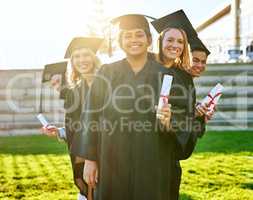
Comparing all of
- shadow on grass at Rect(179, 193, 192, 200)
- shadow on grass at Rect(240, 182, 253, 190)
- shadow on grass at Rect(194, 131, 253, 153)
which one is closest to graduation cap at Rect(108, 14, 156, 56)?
shadow on grass at Rect(179, 193, 192, 200)

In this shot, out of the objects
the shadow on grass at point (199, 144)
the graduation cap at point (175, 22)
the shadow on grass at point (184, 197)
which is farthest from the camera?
the shadow on grass at point (199, 144)

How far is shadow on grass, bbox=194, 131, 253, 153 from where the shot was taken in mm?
11293

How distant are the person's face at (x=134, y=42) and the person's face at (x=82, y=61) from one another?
1257mm

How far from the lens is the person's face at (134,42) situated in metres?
3.73

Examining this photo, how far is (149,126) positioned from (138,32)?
2.27 ft

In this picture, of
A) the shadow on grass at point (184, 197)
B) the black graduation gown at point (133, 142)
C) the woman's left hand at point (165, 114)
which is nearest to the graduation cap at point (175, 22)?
the black graduation gown at point (133, 142)

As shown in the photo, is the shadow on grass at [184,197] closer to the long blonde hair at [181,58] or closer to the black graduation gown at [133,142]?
the long blonde hair at [181,58]

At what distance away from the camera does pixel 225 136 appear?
1391 cm

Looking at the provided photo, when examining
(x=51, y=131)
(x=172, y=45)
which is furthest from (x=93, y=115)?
(x=51, y=131)

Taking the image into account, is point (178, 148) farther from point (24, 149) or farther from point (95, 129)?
point (24, 149)

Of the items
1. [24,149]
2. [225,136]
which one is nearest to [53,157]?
[24,149]

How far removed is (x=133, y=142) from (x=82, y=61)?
1.68m

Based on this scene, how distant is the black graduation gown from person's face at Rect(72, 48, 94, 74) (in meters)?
1.27

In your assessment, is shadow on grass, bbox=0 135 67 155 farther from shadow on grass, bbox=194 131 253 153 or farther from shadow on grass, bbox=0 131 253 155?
shadow on grass, bbox=194 131 253 153
